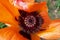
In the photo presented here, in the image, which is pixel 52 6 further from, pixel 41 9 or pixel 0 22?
pixel 0 22

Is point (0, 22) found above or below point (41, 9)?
below

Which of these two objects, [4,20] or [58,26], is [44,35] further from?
[4,20]

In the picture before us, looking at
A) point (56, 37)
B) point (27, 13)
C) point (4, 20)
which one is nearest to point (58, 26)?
point (56, 37)

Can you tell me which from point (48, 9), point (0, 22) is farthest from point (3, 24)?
point (48, 9)

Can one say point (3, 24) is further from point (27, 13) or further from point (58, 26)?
point (58, 26)

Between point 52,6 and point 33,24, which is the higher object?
point 52,6
